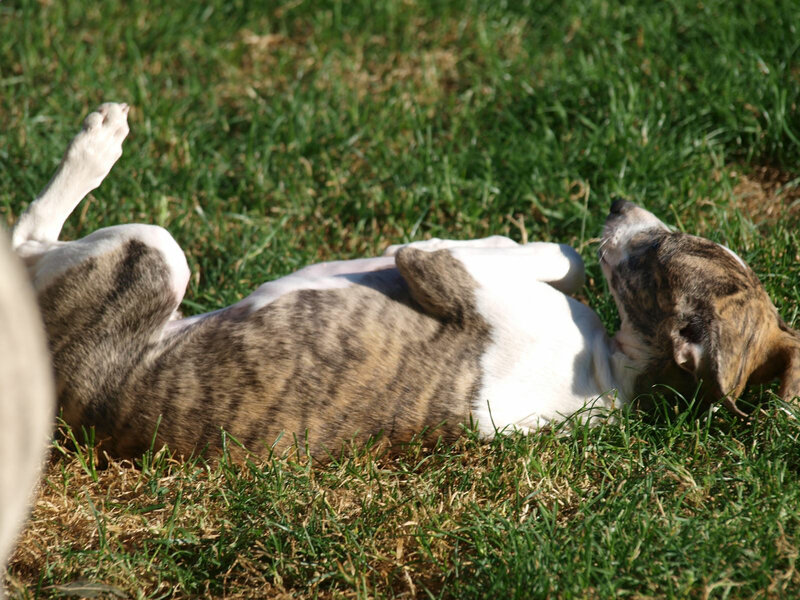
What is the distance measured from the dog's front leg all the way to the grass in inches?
24.9

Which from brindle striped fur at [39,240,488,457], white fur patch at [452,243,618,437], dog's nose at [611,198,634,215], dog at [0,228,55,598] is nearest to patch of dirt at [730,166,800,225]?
dog's nose at [611,198,634,215]

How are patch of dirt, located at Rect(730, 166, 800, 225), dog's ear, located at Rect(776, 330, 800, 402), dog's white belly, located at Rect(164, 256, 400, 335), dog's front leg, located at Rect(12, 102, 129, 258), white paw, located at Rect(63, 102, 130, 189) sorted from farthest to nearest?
patch of dirt, located at Rect(730, 166, 800, 225) → white paw, located at Rect(63, 102, 130, 189) → dog's front leg, located at Rect(12, 102, 129, 258) → dog's white belly, located at Rect(164, 256, 400, 335) → dog's ear, located at Rect(776, 330, 800, 402)

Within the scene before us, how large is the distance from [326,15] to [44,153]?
2323mm

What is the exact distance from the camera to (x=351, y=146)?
5523mm

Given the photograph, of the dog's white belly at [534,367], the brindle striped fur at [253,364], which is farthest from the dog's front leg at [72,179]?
the dog's white belly at [534,367]

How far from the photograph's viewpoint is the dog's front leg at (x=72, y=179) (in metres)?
4.11

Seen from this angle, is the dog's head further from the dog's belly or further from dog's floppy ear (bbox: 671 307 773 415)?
the dog's belly

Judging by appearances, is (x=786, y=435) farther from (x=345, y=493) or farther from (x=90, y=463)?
(x=90, y=463)

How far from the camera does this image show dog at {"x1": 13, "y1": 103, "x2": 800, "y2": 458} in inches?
142

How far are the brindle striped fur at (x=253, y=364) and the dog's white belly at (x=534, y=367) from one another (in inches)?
2.8

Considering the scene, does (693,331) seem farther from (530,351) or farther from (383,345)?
(383,345)

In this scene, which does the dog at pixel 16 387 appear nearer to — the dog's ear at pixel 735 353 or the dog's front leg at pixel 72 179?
the dog's front leg at pixel 72 179

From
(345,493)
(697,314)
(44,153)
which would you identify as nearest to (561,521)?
(345,493)

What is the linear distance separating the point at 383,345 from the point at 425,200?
1.61 m
